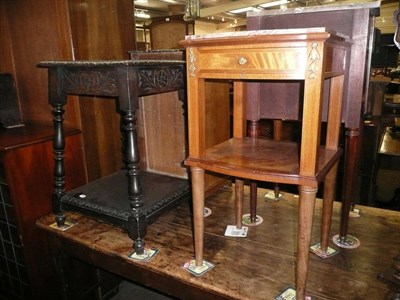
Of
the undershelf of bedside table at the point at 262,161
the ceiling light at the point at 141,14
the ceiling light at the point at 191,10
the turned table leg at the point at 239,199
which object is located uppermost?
the ceiling light at the point at 141,14

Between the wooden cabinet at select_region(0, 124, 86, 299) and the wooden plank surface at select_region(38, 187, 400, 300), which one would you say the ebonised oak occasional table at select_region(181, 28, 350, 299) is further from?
the wooden cabinet at select_region(0, 124, 86, 299)

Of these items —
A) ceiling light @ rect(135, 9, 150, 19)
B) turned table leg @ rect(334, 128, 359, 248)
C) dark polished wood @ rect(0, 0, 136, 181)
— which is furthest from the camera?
ceiling light @ rect(135, 9, 150, 19)

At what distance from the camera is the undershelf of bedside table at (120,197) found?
136 cm

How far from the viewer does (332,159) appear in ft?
3.65

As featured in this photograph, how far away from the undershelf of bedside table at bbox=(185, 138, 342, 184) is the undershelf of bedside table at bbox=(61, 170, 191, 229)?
386 mm

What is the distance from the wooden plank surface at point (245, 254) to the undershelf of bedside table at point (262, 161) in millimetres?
402

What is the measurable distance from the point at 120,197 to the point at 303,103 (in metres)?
0.96

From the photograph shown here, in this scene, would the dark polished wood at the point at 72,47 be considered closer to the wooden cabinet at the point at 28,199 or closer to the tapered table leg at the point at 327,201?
the wooden cabinet at the point at 28,199

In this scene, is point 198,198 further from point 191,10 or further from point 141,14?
point 141,14

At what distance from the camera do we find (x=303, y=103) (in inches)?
36.6

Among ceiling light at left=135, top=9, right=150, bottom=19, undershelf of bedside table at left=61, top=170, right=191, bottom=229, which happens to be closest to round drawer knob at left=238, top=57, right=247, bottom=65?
undershelf of bedside table at left=61, top=170, right=191, bottom=229

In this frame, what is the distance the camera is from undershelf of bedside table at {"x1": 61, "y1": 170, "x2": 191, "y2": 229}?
1359mm

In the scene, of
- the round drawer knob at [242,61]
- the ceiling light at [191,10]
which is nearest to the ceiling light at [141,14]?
the ceiling light at [191,10]

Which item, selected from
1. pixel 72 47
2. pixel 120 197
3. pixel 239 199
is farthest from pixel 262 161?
pixel 72 47
